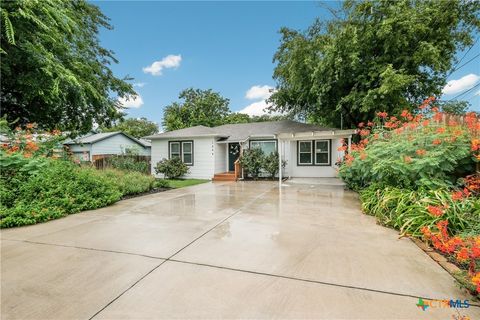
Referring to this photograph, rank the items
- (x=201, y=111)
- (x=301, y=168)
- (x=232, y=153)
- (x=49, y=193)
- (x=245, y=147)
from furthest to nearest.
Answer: (x=201, y=111), (x=232, y=153), (x=245, y=147), (x=301, y=168), (x=49, y=193)

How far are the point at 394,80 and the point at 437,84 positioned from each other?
4.35 meters

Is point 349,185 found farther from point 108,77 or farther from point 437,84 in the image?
point 108,77

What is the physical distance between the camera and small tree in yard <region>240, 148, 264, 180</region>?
12.5 meters

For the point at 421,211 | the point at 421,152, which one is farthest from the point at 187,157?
the point at 421,211

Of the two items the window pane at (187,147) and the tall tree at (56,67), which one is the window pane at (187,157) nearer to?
the window pane at (187,147)

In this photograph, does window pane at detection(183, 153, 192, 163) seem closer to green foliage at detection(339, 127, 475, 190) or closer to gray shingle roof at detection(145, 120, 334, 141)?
gray shingle roof at detection(145, 120, 334, 141)

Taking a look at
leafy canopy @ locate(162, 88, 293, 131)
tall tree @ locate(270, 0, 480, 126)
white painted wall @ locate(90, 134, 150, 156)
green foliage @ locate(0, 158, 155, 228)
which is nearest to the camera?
green foliage @ locate(0, 158, 155, 228)

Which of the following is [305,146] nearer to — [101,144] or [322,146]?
[322,146]

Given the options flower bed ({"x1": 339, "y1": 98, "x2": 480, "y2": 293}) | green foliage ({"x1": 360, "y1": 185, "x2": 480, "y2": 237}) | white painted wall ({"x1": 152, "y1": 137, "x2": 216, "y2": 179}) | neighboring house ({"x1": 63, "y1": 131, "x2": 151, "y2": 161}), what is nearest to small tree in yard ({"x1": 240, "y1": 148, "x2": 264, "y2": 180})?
white painted wall ({"x1": 152, "y1": 137, "x2": 216, "y2": 179})

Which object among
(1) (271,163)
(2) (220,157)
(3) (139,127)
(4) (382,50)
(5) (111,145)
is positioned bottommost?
(1) (271,163)

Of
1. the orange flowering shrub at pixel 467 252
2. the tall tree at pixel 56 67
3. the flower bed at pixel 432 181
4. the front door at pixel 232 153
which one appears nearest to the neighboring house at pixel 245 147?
the front door at pixel 232 153

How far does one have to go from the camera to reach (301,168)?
12.9 meters

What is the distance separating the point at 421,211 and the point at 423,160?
985 mm

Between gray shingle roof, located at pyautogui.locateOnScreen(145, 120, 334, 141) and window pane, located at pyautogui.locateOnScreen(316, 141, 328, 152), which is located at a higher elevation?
gray shingle roof, located at pyautogui.locateOnScreen(145, 120, 334, 141)
